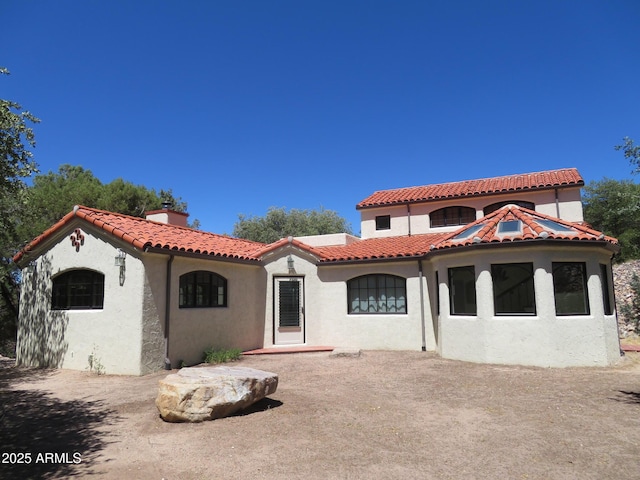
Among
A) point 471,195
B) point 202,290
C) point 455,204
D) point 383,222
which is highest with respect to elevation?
point 471,195

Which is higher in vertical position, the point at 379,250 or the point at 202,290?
the point at 379,250

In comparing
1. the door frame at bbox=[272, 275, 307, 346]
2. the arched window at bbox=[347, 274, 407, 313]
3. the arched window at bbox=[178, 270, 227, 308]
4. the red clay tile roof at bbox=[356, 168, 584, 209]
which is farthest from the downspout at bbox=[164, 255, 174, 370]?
the red clay tile roof at bbox=[356, 168, 584, 209]

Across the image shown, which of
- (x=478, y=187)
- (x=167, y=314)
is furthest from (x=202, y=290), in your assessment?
(x=478, y=187)

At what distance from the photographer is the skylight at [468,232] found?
1234cm

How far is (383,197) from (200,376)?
15395 mm

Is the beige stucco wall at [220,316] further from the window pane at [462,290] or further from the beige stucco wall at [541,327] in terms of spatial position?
the beige stucco wall at [541,327]

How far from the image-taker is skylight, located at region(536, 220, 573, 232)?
11.4m

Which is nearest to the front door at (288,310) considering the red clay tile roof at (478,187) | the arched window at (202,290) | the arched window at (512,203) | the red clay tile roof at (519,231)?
the arched window at (202,290)

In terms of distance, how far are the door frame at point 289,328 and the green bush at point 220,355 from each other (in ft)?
8.11

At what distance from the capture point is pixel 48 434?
608cm

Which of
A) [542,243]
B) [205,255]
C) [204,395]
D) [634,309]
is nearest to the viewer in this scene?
[204,395]

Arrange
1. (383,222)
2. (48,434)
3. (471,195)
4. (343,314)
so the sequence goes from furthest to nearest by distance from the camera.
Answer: (383,222), (471,195), (343,314), (48,434)

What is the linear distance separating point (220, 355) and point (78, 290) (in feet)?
14.2

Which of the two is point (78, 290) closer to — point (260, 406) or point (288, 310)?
point (288, 310)
